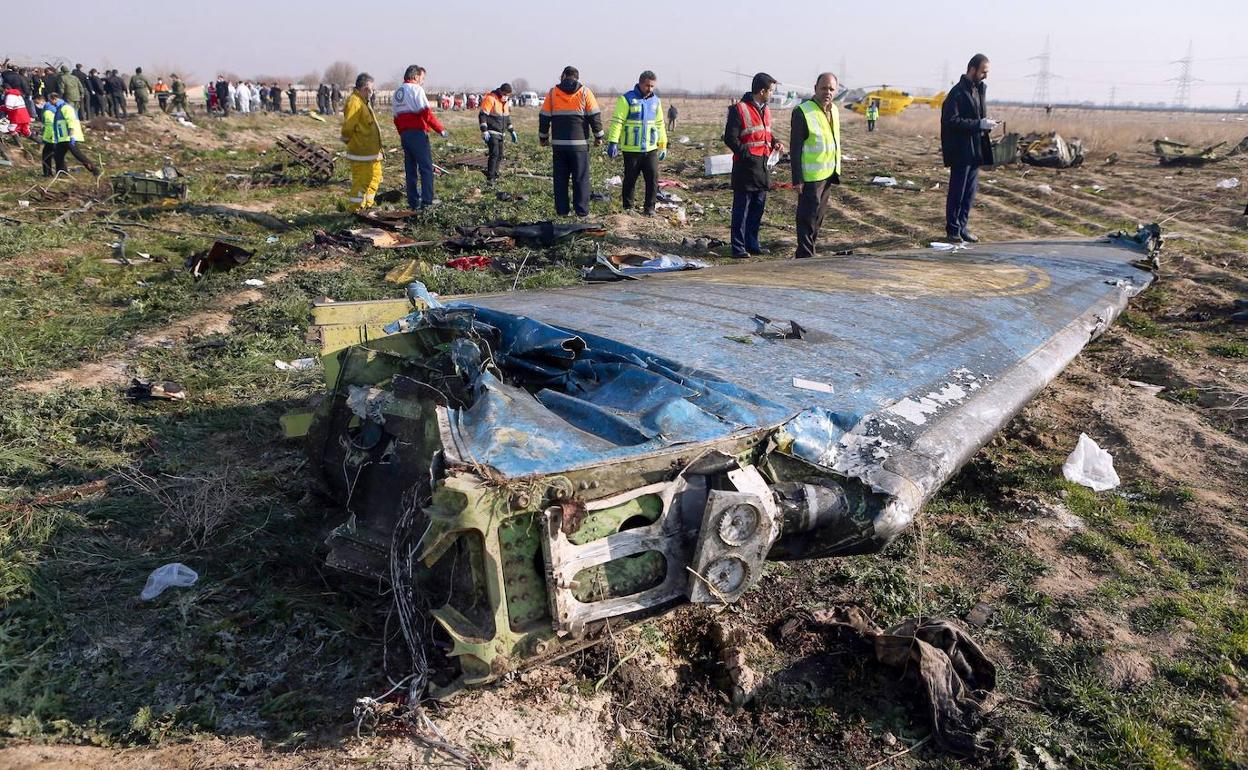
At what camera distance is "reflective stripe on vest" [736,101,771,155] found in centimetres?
837

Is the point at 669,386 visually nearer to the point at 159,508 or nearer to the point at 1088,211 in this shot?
the point at 159,508

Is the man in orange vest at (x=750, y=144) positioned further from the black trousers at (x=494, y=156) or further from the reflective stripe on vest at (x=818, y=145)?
the black trousers at (x=494, y=156)

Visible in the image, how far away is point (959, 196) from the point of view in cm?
909

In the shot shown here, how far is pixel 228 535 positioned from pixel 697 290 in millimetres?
2876

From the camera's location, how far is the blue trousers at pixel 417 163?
993 centimetres

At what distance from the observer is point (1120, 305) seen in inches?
231

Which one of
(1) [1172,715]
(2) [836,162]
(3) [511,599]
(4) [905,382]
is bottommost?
(1) [1172,715]

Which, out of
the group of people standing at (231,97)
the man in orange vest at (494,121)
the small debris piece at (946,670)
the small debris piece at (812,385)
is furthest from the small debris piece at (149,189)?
the group of people standing at (231,97)

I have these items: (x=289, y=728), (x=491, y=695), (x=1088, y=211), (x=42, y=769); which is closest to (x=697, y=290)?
(x=491, y=695)

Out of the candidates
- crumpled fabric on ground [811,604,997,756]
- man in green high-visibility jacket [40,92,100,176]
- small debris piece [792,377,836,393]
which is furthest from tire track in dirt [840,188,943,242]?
man in green high-visibility jacket [40,92,100,176]

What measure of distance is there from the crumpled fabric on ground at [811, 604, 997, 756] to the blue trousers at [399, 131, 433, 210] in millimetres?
8746

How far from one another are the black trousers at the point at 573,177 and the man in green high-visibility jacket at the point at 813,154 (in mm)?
2866

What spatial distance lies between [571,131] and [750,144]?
92.8 inches

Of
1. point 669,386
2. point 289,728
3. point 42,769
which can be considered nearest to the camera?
point 42,769
